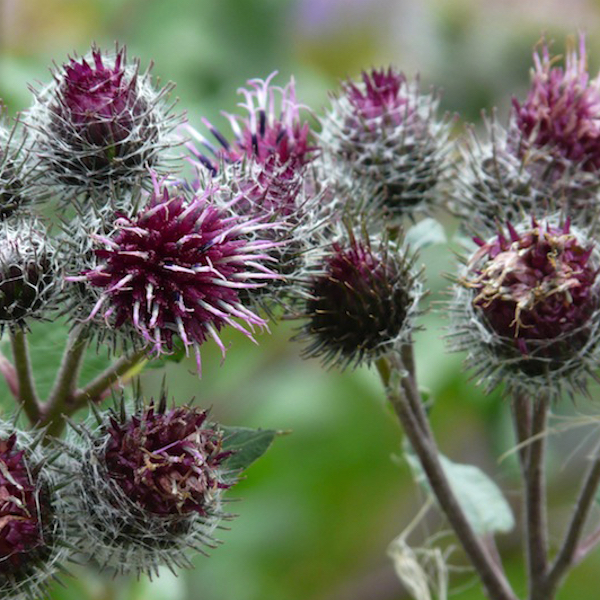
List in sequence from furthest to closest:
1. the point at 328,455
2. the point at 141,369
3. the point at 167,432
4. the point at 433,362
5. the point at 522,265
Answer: the point at 328,455, the point at 433,362, the point at 141,369, the point at 522,265, the point at 167,432

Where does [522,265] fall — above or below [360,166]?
below

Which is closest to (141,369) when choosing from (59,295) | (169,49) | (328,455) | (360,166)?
(59,295)

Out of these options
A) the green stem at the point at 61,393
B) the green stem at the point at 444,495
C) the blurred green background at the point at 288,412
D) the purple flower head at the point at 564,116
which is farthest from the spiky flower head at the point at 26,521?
the blurred green background at the point at 288,412

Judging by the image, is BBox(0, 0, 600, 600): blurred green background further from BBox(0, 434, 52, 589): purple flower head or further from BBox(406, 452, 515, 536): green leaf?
BBox(0, 434, 52, 589): purple flower head

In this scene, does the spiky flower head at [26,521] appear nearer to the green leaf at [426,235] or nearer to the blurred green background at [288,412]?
the green leaf at [426,235]

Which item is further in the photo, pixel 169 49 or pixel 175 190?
pixel 169 49

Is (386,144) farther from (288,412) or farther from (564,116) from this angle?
(288,412)

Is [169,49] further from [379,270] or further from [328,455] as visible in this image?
[379,270]

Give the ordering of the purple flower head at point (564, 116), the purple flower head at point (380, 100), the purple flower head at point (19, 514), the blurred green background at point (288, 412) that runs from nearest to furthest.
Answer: the purple flower head at point (19, 514) < the purple flower head at point (564, 116) < the purple flower head at point (380, 100) < the blurred green background at point (288, 412)
